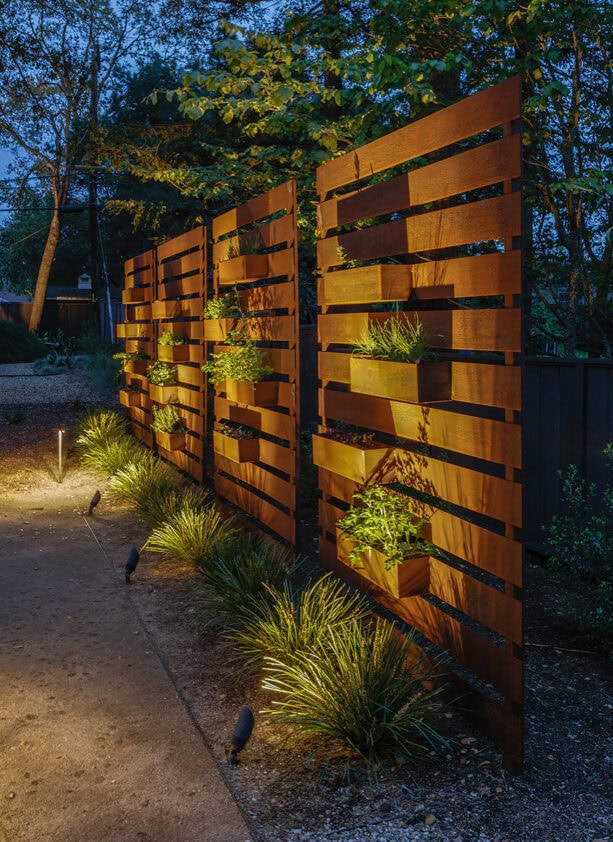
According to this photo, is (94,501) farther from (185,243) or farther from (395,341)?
(395,341)

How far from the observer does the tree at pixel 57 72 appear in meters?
17.1

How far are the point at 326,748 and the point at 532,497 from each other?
3154 mm

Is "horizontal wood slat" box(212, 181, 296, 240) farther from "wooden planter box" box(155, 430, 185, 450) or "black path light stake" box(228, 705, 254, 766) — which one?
"black path light stake" box(228, 705, 254, 766)

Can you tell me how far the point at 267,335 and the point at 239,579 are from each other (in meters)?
1.87

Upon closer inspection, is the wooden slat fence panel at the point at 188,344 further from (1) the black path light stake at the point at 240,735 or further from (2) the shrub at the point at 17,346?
(2) the shrub at the point at 17,346

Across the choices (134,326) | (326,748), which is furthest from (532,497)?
(134,326)

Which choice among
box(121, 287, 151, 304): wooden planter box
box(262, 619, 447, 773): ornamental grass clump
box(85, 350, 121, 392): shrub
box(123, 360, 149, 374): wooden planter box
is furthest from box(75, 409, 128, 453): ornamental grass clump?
box(262, 619, 447, 773): ornamental grass clump

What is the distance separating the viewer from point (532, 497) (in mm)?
5715

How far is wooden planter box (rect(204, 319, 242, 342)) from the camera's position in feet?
21.1

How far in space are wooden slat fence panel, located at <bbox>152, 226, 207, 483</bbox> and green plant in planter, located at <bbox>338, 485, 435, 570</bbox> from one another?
388cm

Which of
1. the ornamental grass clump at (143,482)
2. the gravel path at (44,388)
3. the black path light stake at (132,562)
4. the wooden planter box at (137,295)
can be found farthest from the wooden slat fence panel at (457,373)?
the gravel path at (44,388)

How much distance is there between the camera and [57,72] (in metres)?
18.1

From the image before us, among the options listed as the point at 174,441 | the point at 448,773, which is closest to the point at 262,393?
the point at 174,441

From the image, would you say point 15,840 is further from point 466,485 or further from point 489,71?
point 489,71
